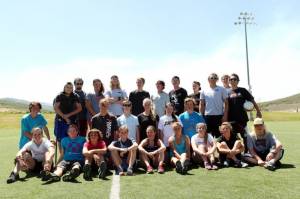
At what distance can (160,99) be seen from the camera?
38.7ft

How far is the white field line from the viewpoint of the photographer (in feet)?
23.2

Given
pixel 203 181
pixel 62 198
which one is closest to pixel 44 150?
pixel 62 198

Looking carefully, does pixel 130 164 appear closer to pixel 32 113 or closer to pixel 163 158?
pixel 163 158

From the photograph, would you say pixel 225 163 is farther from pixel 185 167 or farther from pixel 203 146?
pixel 185 167

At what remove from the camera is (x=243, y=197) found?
22.1 feet

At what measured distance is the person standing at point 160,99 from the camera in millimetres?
11781

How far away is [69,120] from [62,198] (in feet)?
13.8

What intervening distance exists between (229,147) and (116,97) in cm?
365

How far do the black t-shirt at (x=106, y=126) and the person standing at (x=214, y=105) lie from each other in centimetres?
275

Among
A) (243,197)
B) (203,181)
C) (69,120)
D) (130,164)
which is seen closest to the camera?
(243,197)

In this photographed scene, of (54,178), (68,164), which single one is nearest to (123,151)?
(68,164)

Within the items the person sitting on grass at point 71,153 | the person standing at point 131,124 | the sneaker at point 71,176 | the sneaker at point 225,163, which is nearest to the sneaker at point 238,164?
the sneaker at point 225,163

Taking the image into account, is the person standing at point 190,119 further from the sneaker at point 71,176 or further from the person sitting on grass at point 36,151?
the person sitting on grass at point 36,151

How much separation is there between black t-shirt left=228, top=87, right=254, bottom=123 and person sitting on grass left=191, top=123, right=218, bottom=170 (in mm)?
1075
